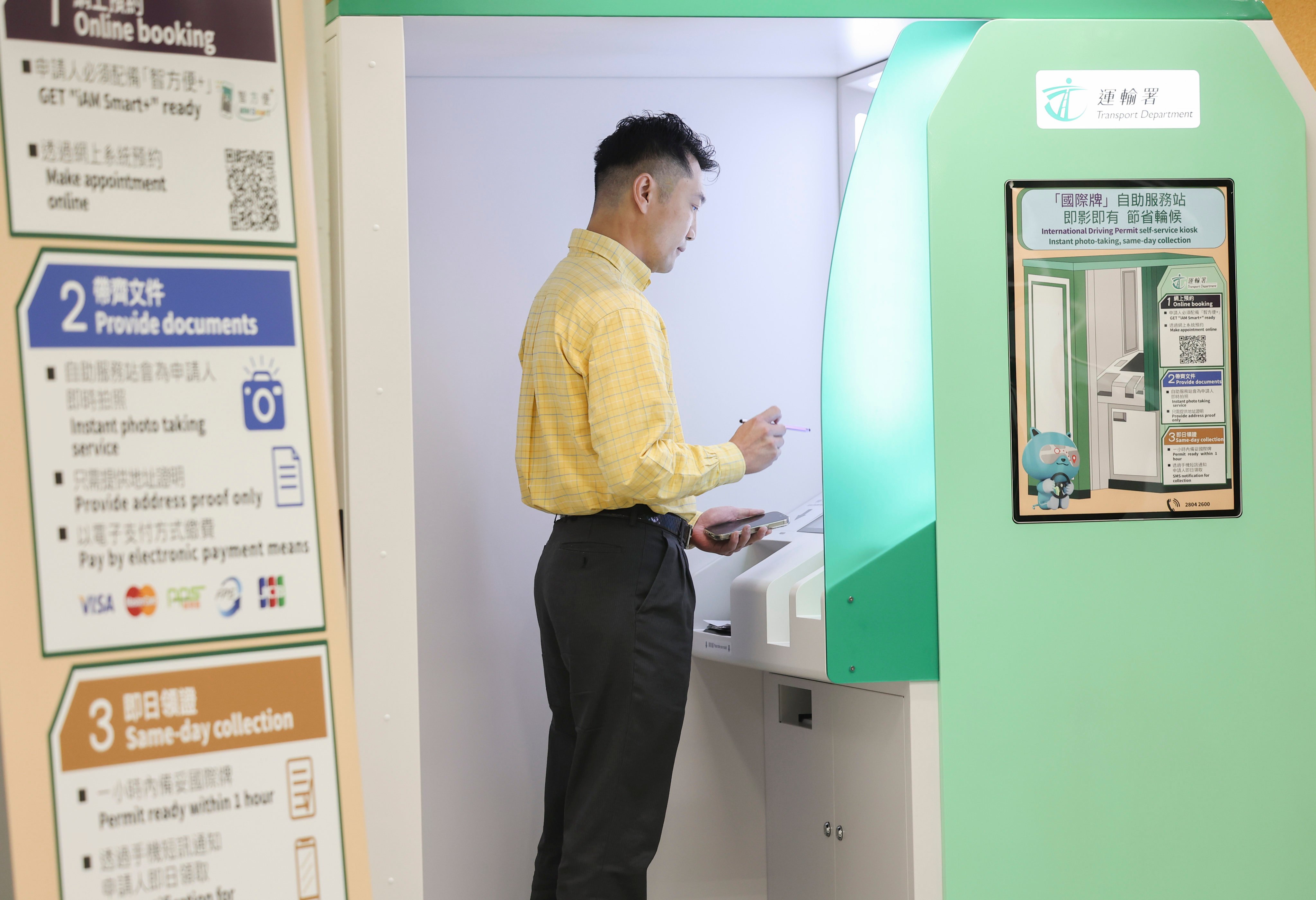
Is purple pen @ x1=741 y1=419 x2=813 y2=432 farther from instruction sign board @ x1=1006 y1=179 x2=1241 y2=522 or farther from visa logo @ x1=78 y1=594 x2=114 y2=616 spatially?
visa logo @ x1=78 y1=594 x2=114 y2=616

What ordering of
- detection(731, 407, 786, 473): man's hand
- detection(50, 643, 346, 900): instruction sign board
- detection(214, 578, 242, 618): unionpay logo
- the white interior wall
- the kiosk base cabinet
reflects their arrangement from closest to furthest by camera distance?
detection(50, 643, 346, 900): instruction sign board, detection(214, 578, 242, 618): unionpay logo, the kiosk base cabinet, detection(731, 407, 786, 473): man's hand, the white interior wall

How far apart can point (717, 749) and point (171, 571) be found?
1923 mm

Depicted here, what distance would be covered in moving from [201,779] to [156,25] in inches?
43.3

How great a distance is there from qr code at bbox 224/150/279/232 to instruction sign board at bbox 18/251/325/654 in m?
0.06

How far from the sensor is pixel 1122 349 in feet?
7.51

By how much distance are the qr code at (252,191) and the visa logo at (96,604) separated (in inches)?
22.1

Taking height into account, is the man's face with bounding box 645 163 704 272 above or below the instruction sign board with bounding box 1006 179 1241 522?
above

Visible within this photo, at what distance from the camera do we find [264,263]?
1641 mm

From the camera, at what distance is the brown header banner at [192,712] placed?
149 cm

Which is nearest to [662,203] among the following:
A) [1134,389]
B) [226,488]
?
[1134,389]

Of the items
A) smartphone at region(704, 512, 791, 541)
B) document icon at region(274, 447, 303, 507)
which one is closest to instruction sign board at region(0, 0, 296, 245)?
document icon at region(274, 447, 303, 507)

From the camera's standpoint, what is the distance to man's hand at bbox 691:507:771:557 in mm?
2756

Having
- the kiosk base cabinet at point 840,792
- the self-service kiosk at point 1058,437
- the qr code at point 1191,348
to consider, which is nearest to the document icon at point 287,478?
the self-service kiosk at point 1058,437

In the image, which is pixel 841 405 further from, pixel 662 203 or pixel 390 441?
pixel 390 441
